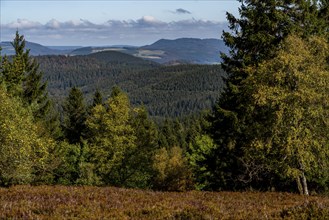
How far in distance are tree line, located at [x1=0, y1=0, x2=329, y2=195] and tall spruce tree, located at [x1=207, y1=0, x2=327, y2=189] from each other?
0.28ft

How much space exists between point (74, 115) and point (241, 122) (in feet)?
105

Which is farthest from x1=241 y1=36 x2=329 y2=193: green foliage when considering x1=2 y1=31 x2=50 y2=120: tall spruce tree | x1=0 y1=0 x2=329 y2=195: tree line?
x1=2 y1=31 x2=50 y2=120: tall spruce tree

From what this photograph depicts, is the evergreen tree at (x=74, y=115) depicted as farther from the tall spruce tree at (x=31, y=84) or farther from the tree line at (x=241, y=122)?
the tall spruce tree at (x=31, y=84)

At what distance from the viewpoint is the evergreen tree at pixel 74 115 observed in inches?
2232

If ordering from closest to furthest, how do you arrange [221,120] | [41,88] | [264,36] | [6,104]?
[6,104] < [264,36] < [221,120] < [41,88]

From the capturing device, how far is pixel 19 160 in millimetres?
20688

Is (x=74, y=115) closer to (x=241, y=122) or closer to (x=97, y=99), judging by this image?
(x=97, y=99)

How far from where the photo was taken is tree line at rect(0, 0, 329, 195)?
20.8m

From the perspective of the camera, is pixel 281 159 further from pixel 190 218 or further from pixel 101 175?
pixel 101 175

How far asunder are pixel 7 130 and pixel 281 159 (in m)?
15.5

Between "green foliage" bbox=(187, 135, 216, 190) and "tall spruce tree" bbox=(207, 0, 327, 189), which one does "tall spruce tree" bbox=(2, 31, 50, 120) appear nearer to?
"green foliage" bbox=(187, 135, 216, 190)

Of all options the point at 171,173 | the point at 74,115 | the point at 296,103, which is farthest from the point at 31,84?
the point at 296,103

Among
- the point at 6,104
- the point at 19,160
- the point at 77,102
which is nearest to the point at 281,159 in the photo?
the point at 19,160

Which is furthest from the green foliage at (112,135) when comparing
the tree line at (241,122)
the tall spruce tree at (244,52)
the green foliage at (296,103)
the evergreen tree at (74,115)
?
the green foliage at (296,103)
